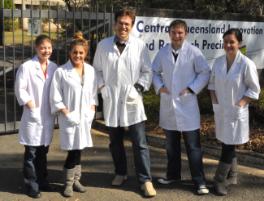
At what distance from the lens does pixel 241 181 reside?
5543 mm

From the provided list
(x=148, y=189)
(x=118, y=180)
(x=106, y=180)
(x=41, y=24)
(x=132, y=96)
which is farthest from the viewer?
(x=41, y=24)

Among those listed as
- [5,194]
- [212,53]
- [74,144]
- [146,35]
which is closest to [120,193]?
[74,144]

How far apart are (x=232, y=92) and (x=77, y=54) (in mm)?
1591

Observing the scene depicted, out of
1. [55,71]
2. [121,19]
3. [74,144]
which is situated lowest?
[74,144]

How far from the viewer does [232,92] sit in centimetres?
484

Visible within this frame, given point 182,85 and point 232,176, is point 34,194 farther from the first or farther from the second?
point 232,176

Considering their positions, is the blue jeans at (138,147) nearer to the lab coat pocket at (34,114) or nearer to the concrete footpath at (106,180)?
the concrete footpath at (106,180)

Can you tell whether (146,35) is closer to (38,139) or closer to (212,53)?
(212,53)

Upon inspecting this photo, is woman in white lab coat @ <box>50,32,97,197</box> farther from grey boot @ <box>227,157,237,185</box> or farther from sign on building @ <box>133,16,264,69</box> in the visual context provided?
sign on building @ <box>133,16,264,69</box>

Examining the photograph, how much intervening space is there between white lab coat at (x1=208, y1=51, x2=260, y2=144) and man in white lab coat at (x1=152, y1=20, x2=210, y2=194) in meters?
0.17

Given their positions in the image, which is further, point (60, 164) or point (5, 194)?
point (60, 164)

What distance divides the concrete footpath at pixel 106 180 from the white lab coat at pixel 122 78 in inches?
30.5

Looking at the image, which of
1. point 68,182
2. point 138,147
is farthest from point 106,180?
point 138,147

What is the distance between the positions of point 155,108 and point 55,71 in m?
3.46
